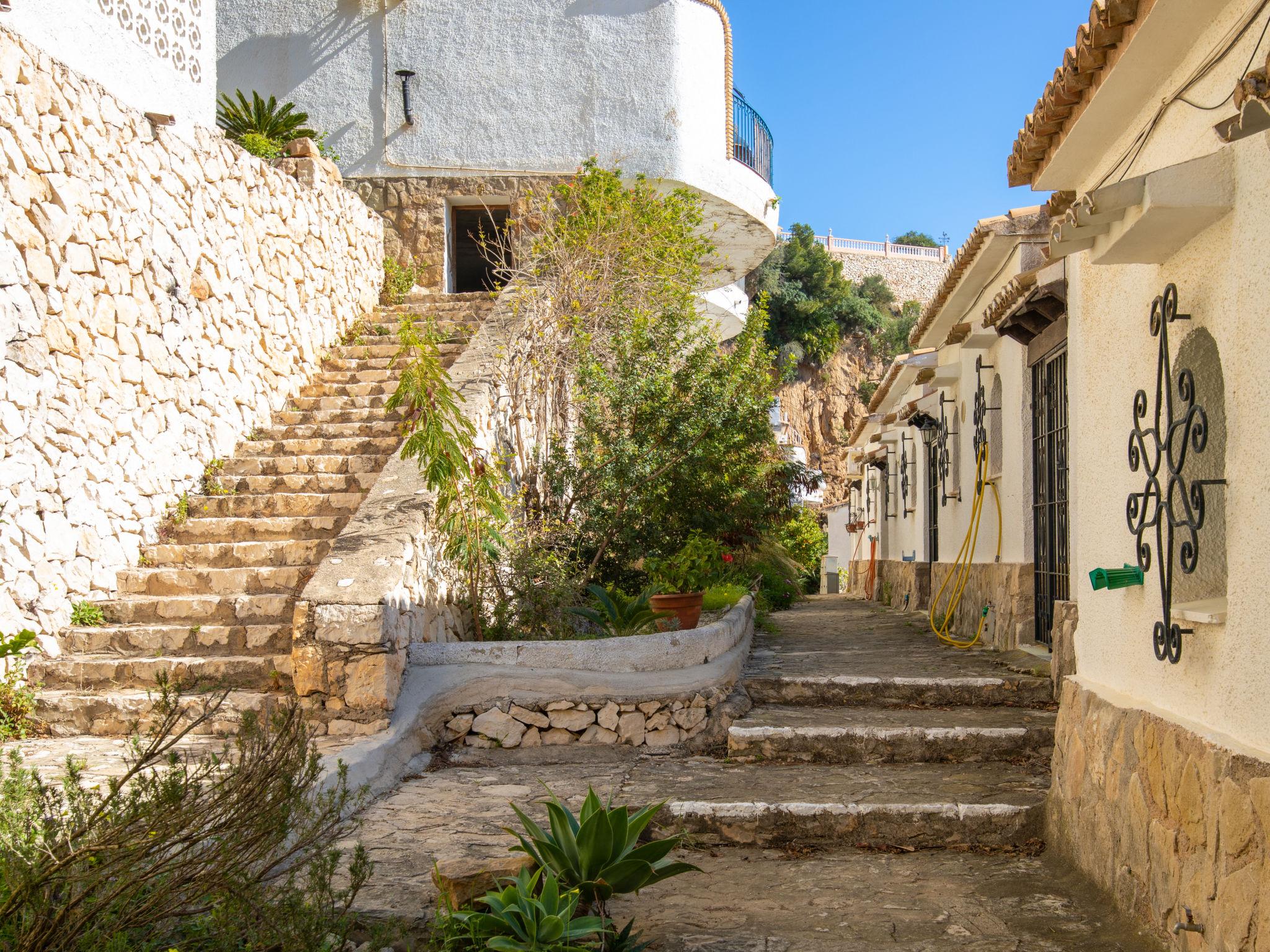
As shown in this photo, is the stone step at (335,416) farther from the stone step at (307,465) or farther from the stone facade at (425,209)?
the stone facade at (425,209)

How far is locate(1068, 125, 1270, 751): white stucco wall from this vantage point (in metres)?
2.89

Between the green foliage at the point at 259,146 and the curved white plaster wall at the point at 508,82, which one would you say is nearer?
the green foliage at the point at 259,146

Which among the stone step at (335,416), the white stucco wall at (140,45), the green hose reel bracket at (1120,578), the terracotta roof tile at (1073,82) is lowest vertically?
the green hose reel bracket at (1120,578)

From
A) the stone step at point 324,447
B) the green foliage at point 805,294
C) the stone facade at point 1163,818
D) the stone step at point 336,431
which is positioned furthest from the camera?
the green foliage at point 805,294

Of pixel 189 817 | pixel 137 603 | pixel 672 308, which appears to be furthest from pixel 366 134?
pixel 189 817

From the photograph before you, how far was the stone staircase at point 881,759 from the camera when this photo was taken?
4.84 m

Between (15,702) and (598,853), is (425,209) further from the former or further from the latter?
(598,853)

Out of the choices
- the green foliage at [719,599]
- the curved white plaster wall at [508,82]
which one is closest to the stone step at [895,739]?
the green foliage at [719,599]

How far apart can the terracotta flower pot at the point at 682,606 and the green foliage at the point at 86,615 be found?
372cm

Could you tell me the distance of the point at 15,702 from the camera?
5926 mm

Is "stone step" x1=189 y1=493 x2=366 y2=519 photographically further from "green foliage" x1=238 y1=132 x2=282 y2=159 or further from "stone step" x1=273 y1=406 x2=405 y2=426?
"green foliage" x1=238 y1=132 x2=282 y2=159

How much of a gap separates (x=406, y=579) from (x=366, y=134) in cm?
963

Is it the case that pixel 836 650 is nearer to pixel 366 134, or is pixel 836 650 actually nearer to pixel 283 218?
pixel 283 218

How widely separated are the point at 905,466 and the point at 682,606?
8.20m
